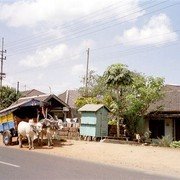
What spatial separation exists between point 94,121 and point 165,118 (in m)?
6.97

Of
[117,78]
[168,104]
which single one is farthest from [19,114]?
[168,104]

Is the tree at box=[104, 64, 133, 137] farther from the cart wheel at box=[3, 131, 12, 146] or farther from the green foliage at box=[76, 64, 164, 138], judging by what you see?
the cart wheel at box=[3, 131, 12, 146]

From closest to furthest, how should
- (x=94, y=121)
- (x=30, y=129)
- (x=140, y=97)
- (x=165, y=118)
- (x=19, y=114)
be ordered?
1. (x=30, y=129)
2. (x=19, y=114)
3. (x=94, y=121)
4. (x=140, y=97)
5. (x=165, y=118)

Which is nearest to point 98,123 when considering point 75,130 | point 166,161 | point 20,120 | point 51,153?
point 75,130

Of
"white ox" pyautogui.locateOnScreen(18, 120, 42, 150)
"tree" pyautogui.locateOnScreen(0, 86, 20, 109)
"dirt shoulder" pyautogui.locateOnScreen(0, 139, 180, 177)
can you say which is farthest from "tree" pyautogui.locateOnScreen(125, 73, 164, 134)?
"tree" pyautogui.locateOnScreen(0, 86, 20, 109)

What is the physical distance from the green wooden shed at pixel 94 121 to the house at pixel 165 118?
4.91 metres

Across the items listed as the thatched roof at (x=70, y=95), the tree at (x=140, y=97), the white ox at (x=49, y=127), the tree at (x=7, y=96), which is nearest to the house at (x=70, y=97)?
the thatched roof at (x=70, y=95)

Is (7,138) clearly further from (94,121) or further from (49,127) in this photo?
(94,121)

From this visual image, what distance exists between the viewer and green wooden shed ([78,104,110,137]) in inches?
1127

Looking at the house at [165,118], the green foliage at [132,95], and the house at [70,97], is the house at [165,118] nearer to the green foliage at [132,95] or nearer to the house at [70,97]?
the green foliage at [132,95]

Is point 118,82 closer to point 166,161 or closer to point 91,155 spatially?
point 91,155

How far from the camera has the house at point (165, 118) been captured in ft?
103

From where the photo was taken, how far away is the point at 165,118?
A: 3234 centimetres

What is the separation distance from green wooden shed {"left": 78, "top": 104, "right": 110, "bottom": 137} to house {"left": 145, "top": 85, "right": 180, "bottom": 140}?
491 cm
